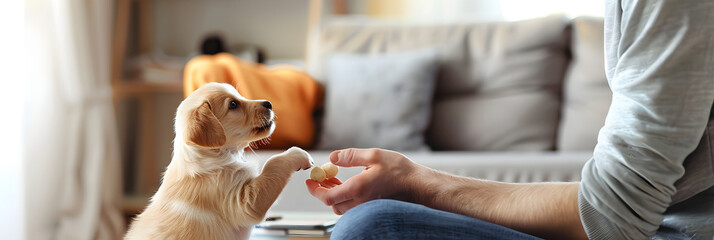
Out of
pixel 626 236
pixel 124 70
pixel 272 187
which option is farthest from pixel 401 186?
pixel 124 70

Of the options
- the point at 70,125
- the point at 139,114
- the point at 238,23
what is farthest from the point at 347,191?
the point at 139,114

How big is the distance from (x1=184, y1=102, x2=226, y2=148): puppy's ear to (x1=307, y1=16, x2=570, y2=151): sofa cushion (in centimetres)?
143

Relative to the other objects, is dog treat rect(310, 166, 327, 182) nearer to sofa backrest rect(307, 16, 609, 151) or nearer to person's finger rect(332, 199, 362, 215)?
person's finger rect(332, 199, 362, 215)

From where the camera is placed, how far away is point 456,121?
221 cm

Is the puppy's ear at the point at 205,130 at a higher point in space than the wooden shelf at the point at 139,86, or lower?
higher

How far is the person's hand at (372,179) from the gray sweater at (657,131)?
0.90 feet

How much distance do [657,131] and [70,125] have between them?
2.40 metres

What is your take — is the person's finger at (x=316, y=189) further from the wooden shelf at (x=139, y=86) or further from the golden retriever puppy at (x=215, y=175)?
the wooden shelf at (x=139, y=86)

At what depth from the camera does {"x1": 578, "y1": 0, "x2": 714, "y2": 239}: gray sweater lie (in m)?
→ 0.65

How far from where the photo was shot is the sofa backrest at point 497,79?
216 cm

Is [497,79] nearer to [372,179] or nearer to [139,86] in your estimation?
[372,179]

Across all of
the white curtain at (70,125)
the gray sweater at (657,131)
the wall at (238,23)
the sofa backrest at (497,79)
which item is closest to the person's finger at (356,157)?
the gray sweater at (657,131)

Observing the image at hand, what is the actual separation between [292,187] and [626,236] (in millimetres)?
1128

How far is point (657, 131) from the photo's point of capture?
0.66 metres
